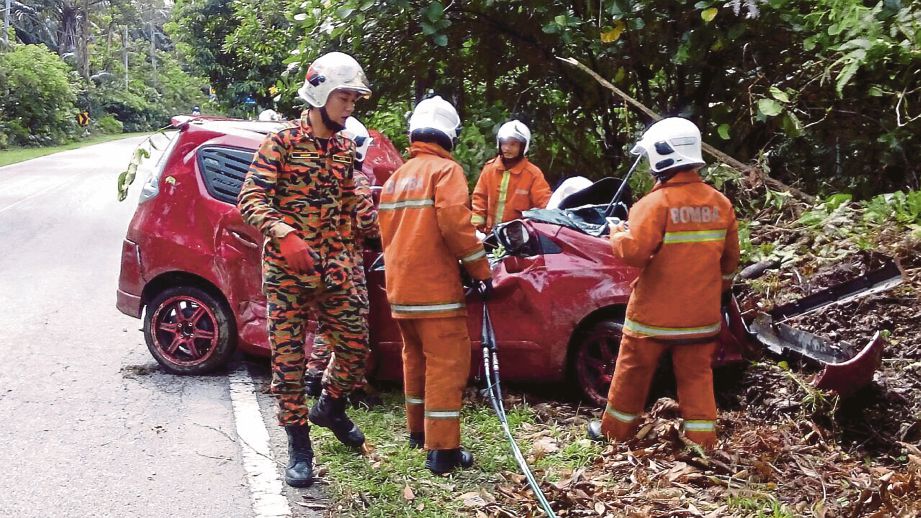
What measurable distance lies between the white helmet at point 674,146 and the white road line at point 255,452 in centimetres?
248

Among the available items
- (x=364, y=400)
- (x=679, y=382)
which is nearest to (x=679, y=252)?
(x=679, y=382)

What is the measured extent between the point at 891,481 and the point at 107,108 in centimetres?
6025

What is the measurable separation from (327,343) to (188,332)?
1.61 meters

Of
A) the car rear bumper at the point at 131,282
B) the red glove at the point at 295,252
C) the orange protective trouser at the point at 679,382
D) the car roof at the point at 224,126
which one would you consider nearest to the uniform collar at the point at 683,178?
the orange protective trouser at the point at 679,382

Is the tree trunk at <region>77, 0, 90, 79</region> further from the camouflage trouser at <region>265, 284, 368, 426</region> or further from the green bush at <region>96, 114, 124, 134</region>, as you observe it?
the camouflage trouser at <region>265, 284, 368, 426</region>

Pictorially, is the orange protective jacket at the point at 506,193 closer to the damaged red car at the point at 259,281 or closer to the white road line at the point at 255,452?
the damaged red car at the point at 259,281

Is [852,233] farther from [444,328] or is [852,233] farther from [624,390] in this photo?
[444,328]

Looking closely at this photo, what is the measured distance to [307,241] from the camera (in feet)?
14.5

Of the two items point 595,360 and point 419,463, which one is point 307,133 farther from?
point 595,360

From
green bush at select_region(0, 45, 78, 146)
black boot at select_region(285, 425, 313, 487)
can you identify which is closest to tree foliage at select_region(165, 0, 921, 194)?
black boot at select_region(285, 425, 313, 487)

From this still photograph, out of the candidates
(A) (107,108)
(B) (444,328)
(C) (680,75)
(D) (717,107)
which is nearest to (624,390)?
(B) (444,328)

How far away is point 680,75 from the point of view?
8.29 metres

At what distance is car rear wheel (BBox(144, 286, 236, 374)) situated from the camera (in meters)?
6.13

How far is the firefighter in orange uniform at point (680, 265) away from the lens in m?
4.33
